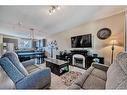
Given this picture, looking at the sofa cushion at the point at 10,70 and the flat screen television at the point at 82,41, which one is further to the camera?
the flat screen television at the point at 82,41

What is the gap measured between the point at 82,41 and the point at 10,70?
12.4 feet

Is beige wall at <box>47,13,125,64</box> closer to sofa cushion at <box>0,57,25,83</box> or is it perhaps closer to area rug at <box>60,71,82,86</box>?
area rug at <box>60,71,82,86</box>

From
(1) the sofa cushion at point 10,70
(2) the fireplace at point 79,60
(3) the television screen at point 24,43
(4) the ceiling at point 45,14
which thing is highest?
(4) the ceiling at point 45,14

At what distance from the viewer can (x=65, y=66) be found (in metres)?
3.55

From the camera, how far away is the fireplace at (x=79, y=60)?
4610 mm

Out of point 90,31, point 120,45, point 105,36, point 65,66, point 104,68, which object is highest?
point 90,31

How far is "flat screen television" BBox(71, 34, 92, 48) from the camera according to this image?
14.8 ft

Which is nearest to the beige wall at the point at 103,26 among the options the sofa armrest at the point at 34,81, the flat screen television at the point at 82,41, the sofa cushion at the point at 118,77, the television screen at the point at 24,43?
the flat screen television at the point at 82,41

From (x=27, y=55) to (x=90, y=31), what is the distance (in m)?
3.39

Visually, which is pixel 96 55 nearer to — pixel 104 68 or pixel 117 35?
pixel 117 35

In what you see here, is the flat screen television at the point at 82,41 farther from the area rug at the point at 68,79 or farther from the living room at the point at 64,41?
the area rug at the point at 68,79

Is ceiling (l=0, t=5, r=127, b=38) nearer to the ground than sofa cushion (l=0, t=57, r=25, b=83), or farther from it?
farther from it

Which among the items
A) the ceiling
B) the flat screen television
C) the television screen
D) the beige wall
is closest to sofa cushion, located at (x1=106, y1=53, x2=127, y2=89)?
the ceiling
